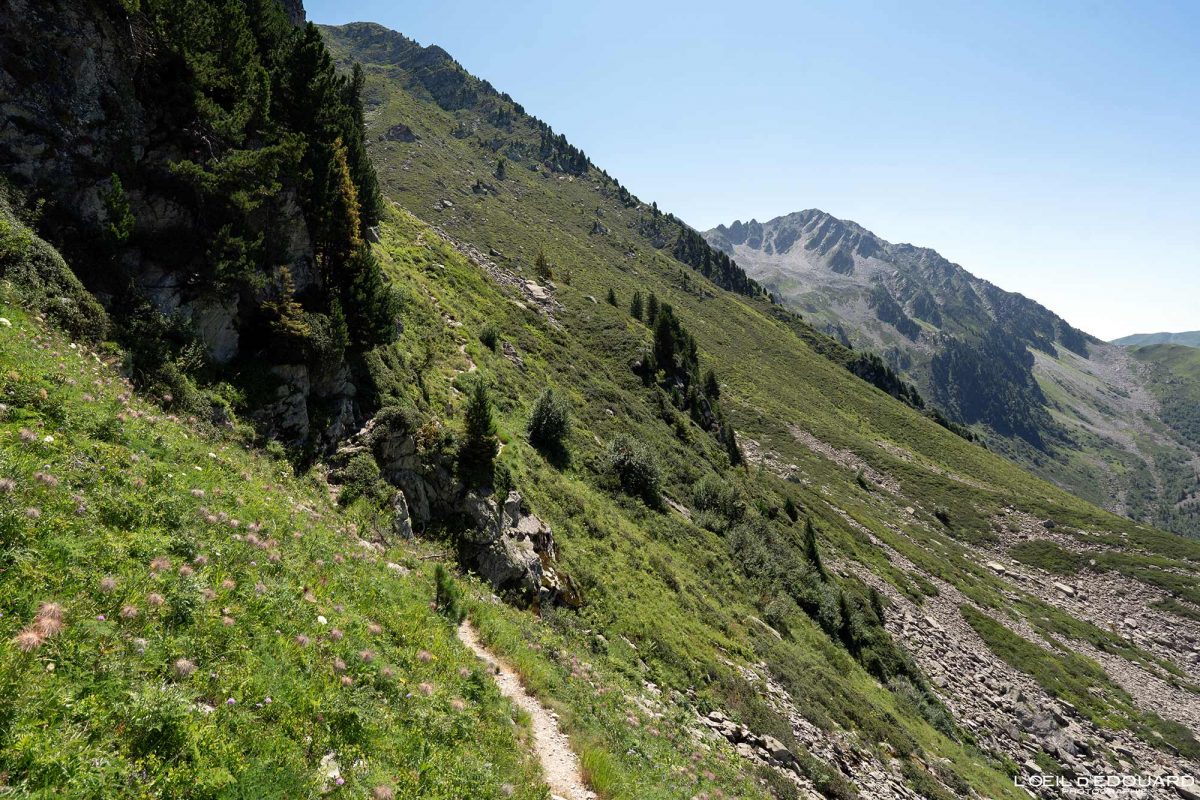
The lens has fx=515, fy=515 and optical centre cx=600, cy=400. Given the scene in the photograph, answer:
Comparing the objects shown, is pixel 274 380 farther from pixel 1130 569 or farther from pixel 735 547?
pixel 1130 569

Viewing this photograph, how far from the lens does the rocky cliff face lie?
547 inches

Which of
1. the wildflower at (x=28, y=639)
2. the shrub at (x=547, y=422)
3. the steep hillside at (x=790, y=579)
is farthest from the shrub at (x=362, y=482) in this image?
the shrub at (x=547, y=422)

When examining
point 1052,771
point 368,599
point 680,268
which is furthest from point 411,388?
point 680,268

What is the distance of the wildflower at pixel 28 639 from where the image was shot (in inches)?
192

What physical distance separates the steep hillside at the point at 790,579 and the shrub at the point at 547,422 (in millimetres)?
943

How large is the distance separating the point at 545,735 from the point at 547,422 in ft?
66.5

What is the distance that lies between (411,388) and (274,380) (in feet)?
19.2

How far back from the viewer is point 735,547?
34.0 meters

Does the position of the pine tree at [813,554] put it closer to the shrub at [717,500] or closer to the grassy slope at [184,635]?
the shrub at [717,500]

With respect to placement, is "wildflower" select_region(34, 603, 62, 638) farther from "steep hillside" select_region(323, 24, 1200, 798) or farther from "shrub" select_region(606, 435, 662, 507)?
"shrub" select_region(606, 435, 662, 507)

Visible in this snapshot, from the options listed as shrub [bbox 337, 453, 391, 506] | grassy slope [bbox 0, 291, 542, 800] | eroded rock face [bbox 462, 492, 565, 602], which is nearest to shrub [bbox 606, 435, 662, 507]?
eroded rock face [bbox 462, 492, 565, 602]

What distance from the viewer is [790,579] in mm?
34438

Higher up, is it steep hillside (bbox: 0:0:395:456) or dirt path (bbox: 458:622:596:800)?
steep hillside (bbox: 0:0:395:456)

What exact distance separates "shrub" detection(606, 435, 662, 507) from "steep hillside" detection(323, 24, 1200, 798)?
0.14 metres
